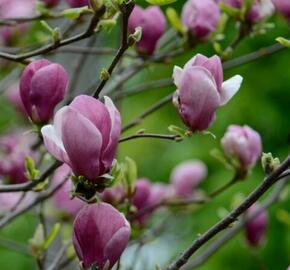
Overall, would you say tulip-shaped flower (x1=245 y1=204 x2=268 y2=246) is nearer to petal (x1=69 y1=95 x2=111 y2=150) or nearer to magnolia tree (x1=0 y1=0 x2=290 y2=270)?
magnolia tree (x1=0 y1=0 x2=290 y2=270)

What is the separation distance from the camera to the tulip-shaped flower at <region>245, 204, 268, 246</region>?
5.21ft

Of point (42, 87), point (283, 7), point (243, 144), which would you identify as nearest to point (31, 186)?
point (42, 87)

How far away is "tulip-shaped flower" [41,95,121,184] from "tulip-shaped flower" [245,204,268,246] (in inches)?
29.1

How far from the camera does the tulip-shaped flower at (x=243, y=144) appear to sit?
1267mm

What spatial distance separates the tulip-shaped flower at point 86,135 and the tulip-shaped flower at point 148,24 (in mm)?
481

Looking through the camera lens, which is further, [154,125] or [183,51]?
[154,125]

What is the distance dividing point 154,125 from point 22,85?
7.80ft

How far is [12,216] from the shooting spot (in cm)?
127

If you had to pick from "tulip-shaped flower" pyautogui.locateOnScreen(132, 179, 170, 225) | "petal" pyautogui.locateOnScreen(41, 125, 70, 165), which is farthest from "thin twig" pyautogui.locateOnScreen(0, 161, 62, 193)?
"tulip-shaped flower" pyautogui.locateOnScreen(132, 179, 170, 225)

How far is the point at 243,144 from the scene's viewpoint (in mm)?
1265

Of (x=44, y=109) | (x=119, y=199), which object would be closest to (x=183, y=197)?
(x=119, y=199)

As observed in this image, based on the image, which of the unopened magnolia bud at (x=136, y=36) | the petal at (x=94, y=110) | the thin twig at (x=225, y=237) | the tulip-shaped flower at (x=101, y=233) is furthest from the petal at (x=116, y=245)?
the thin twig at (x=225, y=237)

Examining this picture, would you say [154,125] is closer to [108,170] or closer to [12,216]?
[12,216]

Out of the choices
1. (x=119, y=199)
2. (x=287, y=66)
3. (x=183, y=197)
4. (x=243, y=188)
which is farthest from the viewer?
(x=287, y=66)
